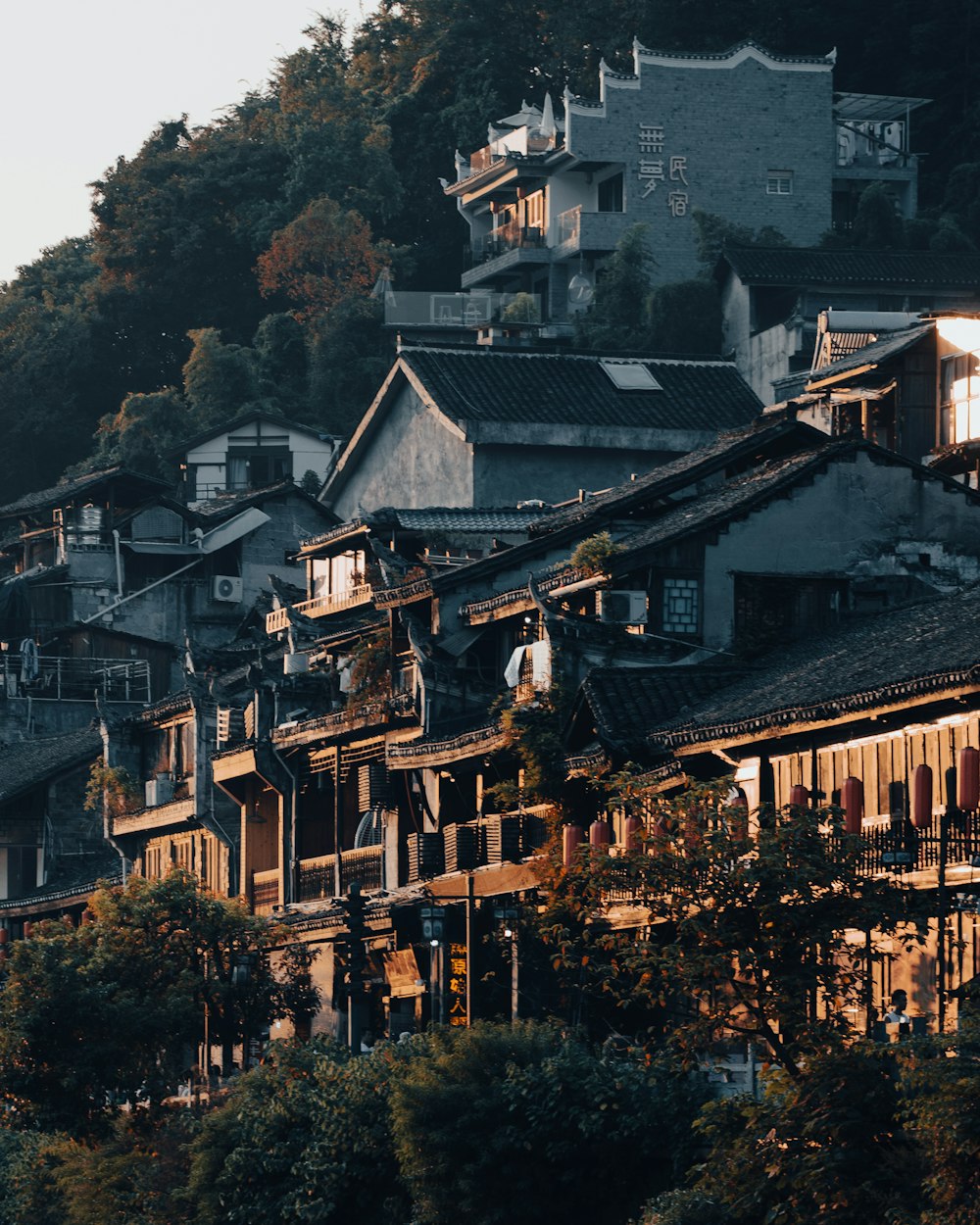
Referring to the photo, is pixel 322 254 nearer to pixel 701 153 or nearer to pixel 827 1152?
pixel 701 153

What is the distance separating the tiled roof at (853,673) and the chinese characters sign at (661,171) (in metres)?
47.6

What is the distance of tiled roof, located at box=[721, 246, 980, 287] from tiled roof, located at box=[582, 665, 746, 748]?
39.9 meters

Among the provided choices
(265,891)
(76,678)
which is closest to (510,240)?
(76,678)

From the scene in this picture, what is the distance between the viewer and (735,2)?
96.4 metres

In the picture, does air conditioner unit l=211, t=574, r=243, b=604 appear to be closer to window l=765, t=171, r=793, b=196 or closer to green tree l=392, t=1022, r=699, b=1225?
window l=765, t=171, r=793, b=196

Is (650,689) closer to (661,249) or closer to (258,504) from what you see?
(258,504)

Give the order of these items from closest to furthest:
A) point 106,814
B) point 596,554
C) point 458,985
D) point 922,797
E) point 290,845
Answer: point 922,797 < point 596,554 < point 458,985 < point 290,845 < point 106,814

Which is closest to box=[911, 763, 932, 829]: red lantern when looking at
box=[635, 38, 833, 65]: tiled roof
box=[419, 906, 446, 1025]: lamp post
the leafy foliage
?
box=[419, 906, 446, 1025]: lamp post

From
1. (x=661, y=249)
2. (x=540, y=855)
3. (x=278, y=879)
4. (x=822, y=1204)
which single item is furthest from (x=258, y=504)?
(x=822, y=1204)

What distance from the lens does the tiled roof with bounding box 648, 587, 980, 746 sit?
33647mm

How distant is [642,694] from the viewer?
41.1 meters

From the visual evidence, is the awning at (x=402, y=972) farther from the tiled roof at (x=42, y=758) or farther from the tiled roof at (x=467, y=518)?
the tiled roof at (x=42, y=758)

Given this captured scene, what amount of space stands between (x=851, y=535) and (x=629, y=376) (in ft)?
77.5

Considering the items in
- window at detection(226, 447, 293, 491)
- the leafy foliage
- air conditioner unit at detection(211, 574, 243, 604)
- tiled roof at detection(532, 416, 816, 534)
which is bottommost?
the leafy foliage
